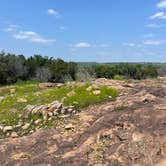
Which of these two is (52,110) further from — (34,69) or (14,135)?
(34,69)

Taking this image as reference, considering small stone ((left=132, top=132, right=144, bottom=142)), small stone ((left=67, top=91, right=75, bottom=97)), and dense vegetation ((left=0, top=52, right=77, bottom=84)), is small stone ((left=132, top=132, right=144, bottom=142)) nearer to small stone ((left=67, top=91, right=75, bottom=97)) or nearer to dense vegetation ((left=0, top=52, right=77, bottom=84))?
small stone ((left=67, top=91, right=75, bottom=97))

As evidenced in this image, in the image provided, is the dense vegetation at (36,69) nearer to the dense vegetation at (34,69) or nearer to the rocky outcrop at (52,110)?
the dense vegetation at (34,69)

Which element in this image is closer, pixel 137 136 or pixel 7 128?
pixel 137 136

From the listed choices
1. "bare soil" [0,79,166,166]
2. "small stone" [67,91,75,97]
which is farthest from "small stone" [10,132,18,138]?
"small stone" [67,91,75,97]

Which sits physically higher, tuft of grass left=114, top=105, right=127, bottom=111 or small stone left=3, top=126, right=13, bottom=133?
tuft of grass left=114, top=105, right=127, bottom=111

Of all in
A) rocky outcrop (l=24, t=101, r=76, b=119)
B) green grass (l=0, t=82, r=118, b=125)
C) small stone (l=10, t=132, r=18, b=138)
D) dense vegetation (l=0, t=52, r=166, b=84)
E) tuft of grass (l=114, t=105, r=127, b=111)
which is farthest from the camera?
dense vegetation (l=0, t=52, r=166, b=84)

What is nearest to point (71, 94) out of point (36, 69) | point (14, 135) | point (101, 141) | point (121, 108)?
point (121, 108)

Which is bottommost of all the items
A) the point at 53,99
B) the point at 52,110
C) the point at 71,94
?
the point at 52,110

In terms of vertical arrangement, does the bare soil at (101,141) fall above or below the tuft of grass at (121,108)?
below

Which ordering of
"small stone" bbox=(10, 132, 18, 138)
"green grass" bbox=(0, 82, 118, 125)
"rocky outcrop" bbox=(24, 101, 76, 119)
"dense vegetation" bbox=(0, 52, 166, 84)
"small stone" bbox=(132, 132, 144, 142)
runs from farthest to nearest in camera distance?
"dense vegetation" bbox=(0, 52, 166, 84)
"green grass" bbox=(0, 82, 118, 125)
"rocky outcrop" bbox=(24, 101, 76, 119)
"small stone" bbox=(10, 132, 18, 138)
"small stone" bbox=(132, 132, 144, 142)

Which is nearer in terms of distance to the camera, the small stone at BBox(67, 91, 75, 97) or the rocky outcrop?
the rocky outcrop

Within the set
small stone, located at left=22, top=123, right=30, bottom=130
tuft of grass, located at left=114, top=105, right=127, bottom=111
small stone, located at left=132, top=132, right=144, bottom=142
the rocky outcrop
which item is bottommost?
small stone, located at left=22, top=123, right=30, bottom=130

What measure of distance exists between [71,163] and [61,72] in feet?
153

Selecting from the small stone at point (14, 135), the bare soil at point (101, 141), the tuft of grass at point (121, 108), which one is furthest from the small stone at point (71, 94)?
the small stone at point (14, 135)
